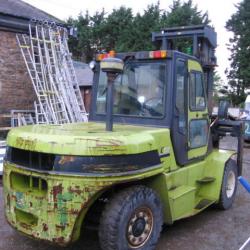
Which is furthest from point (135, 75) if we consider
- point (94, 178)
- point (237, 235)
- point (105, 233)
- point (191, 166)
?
point (237, 235)

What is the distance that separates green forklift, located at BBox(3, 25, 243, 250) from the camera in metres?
3.66

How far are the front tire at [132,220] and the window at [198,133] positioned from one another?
1.20 metres

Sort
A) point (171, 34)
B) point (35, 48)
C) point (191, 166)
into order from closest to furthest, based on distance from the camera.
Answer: point (191, 166)
point (171, 34)
point (35, 48)

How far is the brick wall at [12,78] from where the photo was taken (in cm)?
1223

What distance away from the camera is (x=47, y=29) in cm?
1216

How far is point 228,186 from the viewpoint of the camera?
6.00 metres

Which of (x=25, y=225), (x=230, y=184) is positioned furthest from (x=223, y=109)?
(x=25, y=225)

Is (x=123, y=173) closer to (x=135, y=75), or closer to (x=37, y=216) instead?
(x=37, y=216)

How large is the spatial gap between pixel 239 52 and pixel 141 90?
2980 centimetres

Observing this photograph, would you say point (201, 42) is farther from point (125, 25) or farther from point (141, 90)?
point (125, 25)

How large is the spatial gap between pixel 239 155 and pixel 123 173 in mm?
3133

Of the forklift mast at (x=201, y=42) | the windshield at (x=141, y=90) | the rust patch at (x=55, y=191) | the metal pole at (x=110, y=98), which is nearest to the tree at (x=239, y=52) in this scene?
the forklift mast at (x=201, y=42)

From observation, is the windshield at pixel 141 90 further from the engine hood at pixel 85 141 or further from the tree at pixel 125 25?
the tree at pixel 125 25

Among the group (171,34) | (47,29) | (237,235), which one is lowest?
(237,235)
